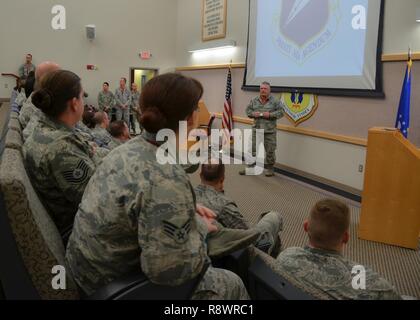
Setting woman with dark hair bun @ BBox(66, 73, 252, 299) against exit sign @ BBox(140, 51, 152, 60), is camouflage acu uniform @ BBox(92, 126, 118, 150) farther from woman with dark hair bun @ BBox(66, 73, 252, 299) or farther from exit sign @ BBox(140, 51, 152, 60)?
exit sign @ BBox(140, 51, 152, 60)

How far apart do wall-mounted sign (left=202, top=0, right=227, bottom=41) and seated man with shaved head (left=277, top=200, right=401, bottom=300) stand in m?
6.72

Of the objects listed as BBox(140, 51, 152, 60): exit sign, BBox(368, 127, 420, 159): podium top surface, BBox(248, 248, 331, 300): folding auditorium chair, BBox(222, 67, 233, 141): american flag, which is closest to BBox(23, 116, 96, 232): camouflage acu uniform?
BBox(248, 248, 331, 300): folding auditorium chair

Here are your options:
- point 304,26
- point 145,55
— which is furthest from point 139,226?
point 145,55

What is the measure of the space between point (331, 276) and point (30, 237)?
3.26ft

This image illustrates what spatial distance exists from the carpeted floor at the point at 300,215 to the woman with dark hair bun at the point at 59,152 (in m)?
1.90

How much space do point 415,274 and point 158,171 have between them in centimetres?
235

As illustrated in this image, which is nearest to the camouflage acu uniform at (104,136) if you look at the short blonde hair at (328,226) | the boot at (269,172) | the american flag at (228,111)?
the short blonde hair at (328,226)

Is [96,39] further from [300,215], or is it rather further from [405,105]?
[405,105]

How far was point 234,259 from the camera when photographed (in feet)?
4.31

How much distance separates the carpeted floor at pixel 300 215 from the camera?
8.36 feet

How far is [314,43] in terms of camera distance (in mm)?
5062

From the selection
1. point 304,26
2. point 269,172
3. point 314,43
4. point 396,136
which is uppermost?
point 304,26

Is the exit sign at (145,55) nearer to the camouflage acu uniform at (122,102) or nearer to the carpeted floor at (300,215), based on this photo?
the camouflage acu uniform at (122,102)

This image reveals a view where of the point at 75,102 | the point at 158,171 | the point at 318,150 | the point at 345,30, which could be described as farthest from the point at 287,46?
the point at 158,171
